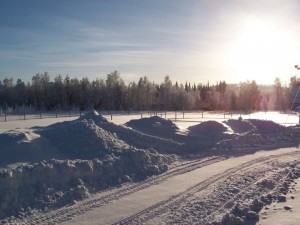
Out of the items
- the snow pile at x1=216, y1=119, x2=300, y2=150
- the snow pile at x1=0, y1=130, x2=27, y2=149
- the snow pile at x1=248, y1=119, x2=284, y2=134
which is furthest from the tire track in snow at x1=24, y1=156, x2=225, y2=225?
the snow pile at x1=248, y1=119, x2=284, y2=134

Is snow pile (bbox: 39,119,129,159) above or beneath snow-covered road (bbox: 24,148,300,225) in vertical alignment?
above

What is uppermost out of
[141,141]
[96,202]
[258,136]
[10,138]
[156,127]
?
[10,138]

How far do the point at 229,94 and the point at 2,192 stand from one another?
102 meters

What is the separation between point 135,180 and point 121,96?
81083mm

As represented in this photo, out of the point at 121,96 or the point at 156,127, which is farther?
the point at 121,96

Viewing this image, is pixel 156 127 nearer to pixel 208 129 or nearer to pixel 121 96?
pixel 208 129

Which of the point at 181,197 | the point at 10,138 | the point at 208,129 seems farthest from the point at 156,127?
the point at 181,197

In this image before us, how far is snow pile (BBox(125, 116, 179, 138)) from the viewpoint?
868 inches

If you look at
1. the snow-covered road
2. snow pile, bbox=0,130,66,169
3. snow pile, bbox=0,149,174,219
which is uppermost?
snow pile, bbox=0,130,66,169

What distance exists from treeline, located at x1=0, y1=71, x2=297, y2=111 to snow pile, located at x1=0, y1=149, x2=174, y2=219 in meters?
71.2

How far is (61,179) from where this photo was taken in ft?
35.9

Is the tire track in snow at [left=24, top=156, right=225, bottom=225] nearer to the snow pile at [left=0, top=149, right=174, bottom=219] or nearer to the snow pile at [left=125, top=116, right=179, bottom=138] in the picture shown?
the snow pile at [left=0, top=149, right=174, bottom=219]

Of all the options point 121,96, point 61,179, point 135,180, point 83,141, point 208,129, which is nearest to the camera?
point 61,179

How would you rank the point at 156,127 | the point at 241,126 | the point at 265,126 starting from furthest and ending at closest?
the point at 265,126
the point at 241,126
the point at 156,127
